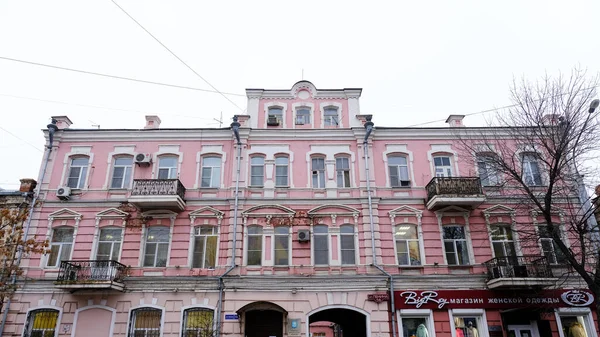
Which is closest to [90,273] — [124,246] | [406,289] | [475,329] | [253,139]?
[124,246]

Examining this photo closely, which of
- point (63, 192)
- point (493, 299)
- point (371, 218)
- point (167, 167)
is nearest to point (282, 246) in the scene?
point (371, 218)

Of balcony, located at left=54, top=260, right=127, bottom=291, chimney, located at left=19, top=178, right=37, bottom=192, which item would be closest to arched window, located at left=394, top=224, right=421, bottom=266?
balcony, located at left=54, top=260, right=127, bottom=291

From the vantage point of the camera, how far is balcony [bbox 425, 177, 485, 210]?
17172 millimetres

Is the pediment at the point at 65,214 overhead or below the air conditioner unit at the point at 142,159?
below

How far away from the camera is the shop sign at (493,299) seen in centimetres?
1623

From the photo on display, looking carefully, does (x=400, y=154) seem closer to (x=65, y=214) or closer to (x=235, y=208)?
(x=235, y=208)

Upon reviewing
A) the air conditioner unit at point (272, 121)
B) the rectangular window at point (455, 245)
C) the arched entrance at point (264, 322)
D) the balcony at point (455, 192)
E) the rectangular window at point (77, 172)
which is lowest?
the arched entrance at point (264, 322)

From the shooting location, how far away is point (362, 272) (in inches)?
664

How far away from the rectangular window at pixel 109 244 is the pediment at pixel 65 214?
4.45 feet

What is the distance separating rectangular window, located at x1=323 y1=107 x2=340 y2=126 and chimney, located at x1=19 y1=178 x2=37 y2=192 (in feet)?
46.9

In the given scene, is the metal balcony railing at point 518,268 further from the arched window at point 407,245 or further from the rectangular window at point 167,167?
the rectangular window at point 167,167

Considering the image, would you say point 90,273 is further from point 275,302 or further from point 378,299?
point 378,299

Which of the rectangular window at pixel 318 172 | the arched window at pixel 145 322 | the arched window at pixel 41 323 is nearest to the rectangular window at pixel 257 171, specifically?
the rectangular window at pixel 318 172

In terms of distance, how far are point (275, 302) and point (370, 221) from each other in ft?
17.6
